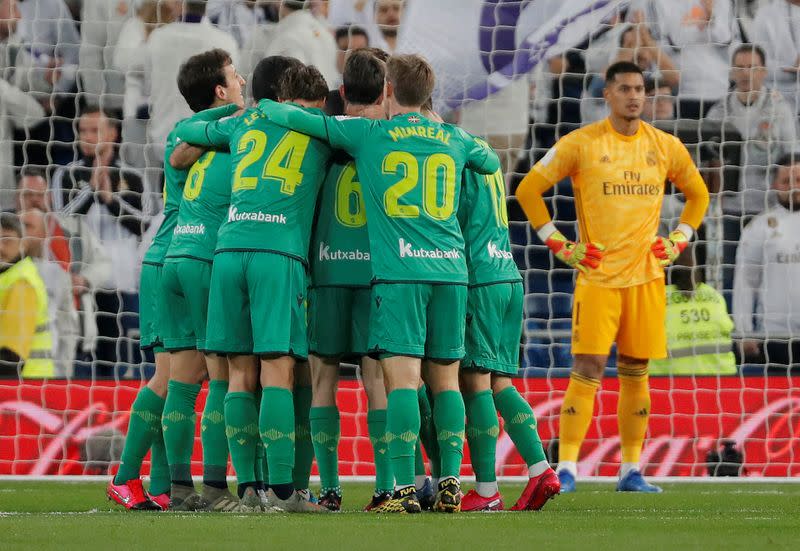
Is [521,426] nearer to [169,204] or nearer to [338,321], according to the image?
[338,321]

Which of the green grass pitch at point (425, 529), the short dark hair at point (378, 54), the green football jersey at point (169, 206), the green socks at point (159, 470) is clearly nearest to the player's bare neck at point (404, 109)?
the short dark hair at point (378, 54)

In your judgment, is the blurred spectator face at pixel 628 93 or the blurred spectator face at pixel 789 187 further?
the blurred spectator face at pixel 789 187

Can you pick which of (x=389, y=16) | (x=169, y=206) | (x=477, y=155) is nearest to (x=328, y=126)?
(x=477, y=155)

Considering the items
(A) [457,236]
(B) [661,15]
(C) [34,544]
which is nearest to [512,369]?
(A) [457,236]

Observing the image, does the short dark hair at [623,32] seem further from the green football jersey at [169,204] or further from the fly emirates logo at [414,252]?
the fly emirates logo at [414,252]

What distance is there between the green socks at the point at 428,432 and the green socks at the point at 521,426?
0.33m

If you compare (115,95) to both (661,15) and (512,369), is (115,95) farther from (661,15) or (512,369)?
(512,369)

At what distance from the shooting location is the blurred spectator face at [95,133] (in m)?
9.84

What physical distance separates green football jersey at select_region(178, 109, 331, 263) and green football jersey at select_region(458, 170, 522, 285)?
685 mm

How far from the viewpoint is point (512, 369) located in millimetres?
5926

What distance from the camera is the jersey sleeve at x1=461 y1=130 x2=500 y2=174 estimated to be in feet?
18.3

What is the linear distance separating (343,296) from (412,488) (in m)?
0.87

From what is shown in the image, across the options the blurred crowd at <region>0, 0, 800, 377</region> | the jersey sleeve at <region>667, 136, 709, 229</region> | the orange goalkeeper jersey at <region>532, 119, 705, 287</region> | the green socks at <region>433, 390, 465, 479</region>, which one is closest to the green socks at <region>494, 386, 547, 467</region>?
the green socks at <region>433, 390, 465, 479</region>

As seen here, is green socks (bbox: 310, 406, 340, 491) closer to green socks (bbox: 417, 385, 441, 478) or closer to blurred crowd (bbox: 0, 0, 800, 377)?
green socks (bbox: 417, 385, 441, 478)
